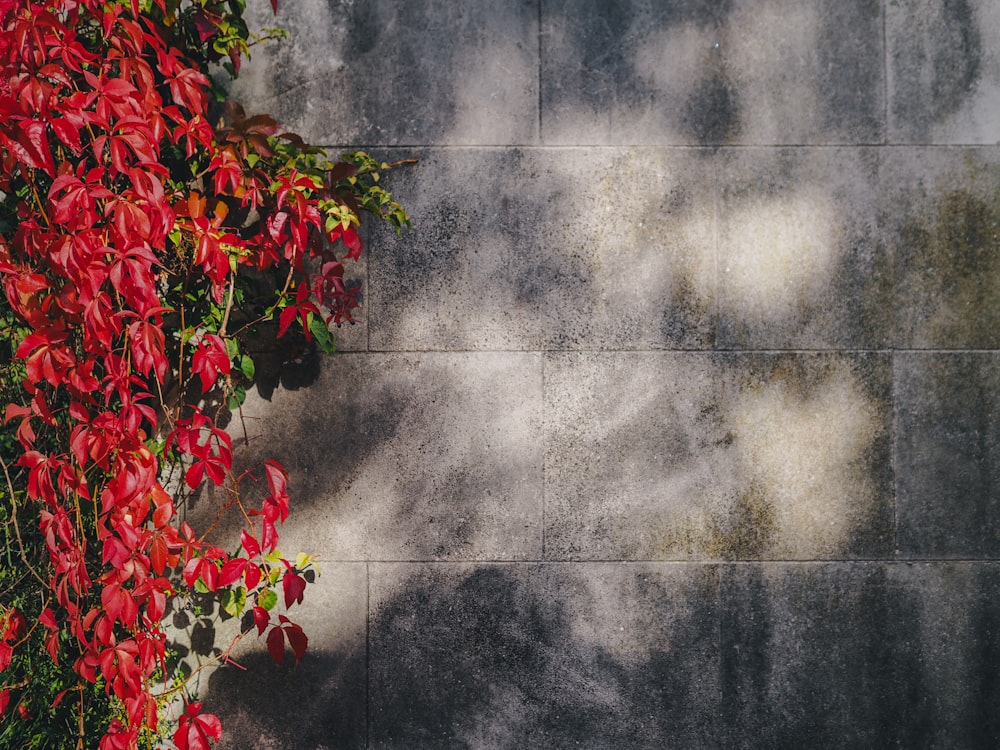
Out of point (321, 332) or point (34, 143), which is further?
point (321, 332)

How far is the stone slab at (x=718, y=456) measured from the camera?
2975mm

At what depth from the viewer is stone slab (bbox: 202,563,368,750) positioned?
302cm

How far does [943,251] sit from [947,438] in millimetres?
785

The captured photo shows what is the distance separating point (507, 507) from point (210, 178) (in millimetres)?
1828

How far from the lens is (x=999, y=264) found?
2971mm

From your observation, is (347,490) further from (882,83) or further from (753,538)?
(882,83)

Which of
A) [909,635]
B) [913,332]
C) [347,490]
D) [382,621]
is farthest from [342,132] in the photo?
[909,635]

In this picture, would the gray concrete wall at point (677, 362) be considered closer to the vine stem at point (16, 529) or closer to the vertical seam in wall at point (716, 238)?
the vertical seam in wall at point (716, 238)

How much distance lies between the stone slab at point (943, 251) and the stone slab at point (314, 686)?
259 centimetres

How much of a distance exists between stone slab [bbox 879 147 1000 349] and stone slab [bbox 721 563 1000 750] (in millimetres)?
1008

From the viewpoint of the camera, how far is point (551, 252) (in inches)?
117

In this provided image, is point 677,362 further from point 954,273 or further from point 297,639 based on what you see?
point 297,639

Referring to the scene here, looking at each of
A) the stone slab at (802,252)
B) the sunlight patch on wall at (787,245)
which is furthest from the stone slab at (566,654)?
the sunlight patch on wall at (787,245)

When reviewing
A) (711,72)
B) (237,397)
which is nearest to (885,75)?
(711,72)
